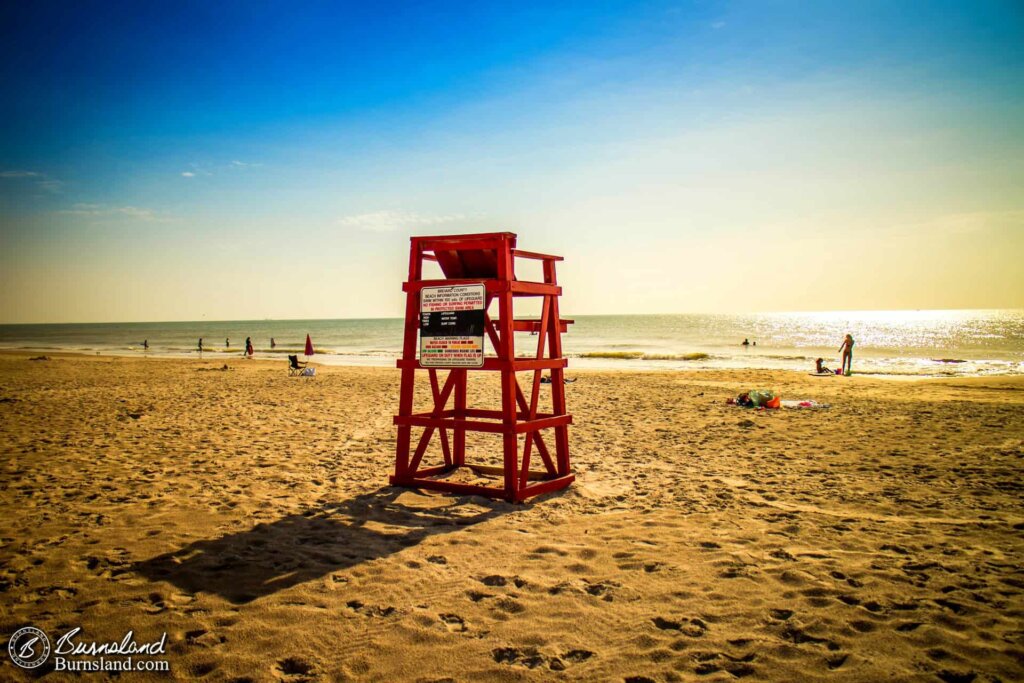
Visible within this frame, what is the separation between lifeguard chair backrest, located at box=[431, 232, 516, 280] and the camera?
585cm

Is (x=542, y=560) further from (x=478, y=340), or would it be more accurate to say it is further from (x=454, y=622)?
(x=478, y=340)

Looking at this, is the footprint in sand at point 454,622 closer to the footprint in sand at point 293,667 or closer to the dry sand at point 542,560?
the dry sand at point 542,560

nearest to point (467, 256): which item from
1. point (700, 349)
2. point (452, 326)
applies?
point (452, 326)

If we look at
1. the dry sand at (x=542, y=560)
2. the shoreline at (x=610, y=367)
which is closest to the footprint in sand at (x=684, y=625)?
the dry sand at (x=542, y=560)

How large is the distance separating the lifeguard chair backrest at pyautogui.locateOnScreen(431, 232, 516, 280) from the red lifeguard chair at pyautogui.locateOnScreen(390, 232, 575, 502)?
0.01 m

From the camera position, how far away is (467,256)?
242 inches

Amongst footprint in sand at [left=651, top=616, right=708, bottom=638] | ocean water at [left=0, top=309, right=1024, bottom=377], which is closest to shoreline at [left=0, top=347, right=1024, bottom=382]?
ocean water at [left=0, top=309, right=1024, bottom=377]

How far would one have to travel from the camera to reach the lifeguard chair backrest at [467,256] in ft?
19.2

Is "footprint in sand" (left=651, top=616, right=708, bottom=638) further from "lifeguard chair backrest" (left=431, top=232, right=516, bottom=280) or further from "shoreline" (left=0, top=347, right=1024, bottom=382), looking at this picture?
"shoreline" (left=0, top=347, right=1024, bottom=382)

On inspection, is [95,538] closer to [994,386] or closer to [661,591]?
[661,591]

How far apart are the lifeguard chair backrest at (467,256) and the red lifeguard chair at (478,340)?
0.04 ft

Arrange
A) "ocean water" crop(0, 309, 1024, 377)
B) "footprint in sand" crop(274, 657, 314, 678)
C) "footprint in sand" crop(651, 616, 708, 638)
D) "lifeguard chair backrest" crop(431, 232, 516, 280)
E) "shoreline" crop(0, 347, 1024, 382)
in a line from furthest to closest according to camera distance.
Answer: "ocean water" crop(0, 309, 1024, 377), "shoreline" crop(0, 347, 1024, 382), "lifeguard chair backrest" crop(431, 232, 516, 280), "footprint in sand" crop(651, 616, 708, 638), "footprint in sand" crop(274, 657, 314, 678)

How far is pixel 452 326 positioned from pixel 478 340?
14.3 inches

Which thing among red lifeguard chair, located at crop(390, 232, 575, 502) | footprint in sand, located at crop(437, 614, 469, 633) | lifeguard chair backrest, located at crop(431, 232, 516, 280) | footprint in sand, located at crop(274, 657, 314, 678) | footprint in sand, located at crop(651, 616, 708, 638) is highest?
lifeguard chair backrest, located at crop(431, 232, 516, 280)
